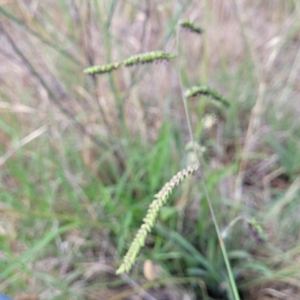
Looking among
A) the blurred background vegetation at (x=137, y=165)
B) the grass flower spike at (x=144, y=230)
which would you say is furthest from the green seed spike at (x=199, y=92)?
the blurred background vegetation at (x=137, y=165)

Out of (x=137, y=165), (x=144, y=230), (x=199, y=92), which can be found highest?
(x=137, y=165)

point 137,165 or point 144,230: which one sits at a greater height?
point 137,165

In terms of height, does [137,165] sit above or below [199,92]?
above

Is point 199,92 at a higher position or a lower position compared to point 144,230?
higher

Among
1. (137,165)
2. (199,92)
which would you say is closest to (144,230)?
(199,92)

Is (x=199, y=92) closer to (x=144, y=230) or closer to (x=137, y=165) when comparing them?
(x=144, y=230)

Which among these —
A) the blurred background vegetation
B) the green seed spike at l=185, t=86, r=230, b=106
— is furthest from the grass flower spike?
the blurred background vegetation

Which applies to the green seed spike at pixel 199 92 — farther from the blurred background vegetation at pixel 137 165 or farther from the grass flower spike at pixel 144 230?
the blurred background vegetation at pixel 137 165

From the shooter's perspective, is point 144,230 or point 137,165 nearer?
point 144,230

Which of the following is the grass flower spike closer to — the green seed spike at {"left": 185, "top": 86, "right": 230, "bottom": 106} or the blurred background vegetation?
the green seed spike at {"left": 185, "top": 86, "right": 230, "bottom": 106}

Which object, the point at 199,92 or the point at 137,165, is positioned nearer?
the point at 199,92
